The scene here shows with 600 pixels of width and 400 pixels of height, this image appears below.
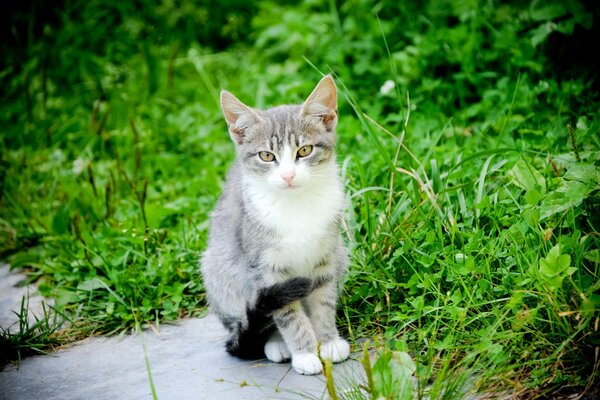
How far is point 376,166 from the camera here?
149 inches

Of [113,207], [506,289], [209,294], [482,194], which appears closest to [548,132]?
[482,194]

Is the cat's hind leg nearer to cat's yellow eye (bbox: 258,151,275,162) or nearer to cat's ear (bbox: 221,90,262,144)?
cat's yellow eye (bbox: 258,151,275,162)

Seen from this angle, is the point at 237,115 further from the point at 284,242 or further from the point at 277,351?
the point at 277,351

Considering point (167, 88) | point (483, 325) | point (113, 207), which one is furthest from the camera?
point (167, 88)

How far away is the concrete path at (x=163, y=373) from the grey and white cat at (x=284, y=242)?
10cm

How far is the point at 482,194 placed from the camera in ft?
10.5

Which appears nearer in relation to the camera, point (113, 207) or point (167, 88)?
point (113, 207)

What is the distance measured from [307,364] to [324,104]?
3.94 feet

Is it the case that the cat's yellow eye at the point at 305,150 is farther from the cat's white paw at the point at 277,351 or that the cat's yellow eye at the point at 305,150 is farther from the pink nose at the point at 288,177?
the cat's white paw at the point at 277,351

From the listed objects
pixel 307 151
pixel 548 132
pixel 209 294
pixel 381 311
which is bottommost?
pixel 381 311

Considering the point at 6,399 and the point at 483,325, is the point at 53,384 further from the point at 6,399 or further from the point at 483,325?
the point at 483,325

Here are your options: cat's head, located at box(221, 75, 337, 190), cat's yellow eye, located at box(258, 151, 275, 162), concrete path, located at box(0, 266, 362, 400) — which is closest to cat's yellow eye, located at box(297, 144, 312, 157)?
cat's head, located at box(221, 75, 337, 190)

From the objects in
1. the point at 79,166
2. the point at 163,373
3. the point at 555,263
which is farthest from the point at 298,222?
the point at 79,166

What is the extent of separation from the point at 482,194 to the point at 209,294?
1.49 meters
